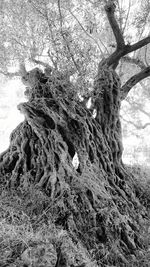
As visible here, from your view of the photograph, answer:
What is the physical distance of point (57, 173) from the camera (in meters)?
5.54

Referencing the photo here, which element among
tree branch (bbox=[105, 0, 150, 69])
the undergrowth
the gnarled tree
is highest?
tree branch (bbox=[105, 0, 150, 69])

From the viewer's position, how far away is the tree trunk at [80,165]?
15.2 ft

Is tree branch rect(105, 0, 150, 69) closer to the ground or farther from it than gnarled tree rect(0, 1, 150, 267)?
farther from it

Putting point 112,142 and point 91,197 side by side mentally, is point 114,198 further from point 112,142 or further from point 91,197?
point 112,142

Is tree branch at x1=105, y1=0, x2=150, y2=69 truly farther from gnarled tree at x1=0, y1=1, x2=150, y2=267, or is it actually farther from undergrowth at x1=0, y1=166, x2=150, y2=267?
undergrowth at x1=0, y1=166, x2=150, y2=267

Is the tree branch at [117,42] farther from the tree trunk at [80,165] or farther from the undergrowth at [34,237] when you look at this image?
the undergrowth at [34,237]

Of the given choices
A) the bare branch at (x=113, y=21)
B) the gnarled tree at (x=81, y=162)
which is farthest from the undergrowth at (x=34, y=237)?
the bare branch at (x=113, y=21)

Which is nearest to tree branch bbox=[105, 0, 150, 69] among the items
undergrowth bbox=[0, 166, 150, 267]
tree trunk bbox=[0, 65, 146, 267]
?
tree trunk bbox=[0, 65, 146, 267]

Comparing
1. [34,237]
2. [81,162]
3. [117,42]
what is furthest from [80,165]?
[117,42]

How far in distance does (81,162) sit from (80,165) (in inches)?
3.1

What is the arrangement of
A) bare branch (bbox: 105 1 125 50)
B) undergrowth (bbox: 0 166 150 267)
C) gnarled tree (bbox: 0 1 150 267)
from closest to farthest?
1. undergrowth (bbox: 0 166 150 267)
2. gnarled tree (bbox: 0 1 150 267)
3. bare branch (bbox: 105 1 125 50)

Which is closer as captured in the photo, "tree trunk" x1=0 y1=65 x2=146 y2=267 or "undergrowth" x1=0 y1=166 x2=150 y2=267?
"undergrowth" x1=0 y1=166 x2=150 y2=267

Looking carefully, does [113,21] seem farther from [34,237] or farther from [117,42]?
[34,237]

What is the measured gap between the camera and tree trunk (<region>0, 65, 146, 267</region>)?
464cm
